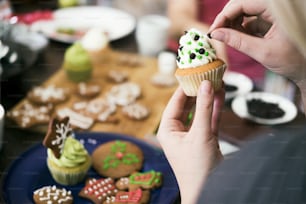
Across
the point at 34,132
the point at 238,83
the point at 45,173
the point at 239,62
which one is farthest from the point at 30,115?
the point at 239,62

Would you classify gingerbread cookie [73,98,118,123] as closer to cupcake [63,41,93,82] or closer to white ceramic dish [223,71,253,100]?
cupcake [63,41,93,82]

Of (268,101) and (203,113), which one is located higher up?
(203,113)

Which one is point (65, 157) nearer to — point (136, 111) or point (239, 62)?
point (136, 111)

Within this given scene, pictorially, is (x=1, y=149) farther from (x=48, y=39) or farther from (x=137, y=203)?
(x=48, y=39)

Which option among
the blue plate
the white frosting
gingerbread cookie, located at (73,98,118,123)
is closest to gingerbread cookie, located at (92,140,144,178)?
the blue plate

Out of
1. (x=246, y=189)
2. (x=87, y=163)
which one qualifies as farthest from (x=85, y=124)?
(x=246, y=189)

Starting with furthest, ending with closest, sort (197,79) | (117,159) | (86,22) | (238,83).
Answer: (86,22) < (238,83) < (117,159) < (197,79)
